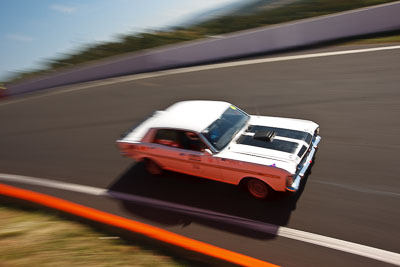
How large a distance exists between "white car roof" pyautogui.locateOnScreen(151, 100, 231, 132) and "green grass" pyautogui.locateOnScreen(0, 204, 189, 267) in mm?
2256

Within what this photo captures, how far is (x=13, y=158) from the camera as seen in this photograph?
319 inches

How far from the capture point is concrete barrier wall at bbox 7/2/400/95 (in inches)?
425

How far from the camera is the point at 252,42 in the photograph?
39.1 ft

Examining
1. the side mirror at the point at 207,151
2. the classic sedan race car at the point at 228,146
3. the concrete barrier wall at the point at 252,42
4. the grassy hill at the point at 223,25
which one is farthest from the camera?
the grassy hill at the point at 223,25

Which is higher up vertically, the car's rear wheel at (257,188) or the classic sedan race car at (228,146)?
the classic sedan race car at (228,146)

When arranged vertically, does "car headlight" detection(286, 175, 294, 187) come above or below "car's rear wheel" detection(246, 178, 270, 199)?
above

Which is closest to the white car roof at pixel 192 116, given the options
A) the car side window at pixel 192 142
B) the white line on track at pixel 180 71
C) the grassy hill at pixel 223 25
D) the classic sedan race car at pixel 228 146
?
the classic sedan race car at pixel 228 146

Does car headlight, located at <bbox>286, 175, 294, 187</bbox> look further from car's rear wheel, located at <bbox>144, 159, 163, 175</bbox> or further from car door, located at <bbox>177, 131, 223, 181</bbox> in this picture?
car's rear wheel, located at <bbox>144, 159, 163, 175</bbox>

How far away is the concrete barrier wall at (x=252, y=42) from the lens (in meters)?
10.8

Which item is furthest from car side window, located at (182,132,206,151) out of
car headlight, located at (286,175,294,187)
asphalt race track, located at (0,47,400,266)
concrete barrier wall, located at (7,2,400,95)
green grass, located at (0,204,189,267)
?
concrete barrier wall, located at (7,2,400,95)

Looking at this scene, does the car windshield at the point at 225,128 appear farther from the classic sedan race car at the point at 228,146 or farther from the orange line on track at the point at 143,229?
the orange line on track at the point at 143,229

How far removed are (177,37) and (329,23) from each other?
825cm

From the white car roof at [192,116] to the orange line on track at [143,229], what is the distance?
1.94 m

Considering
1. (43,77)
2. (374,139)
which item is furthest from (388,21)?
(43,77)
